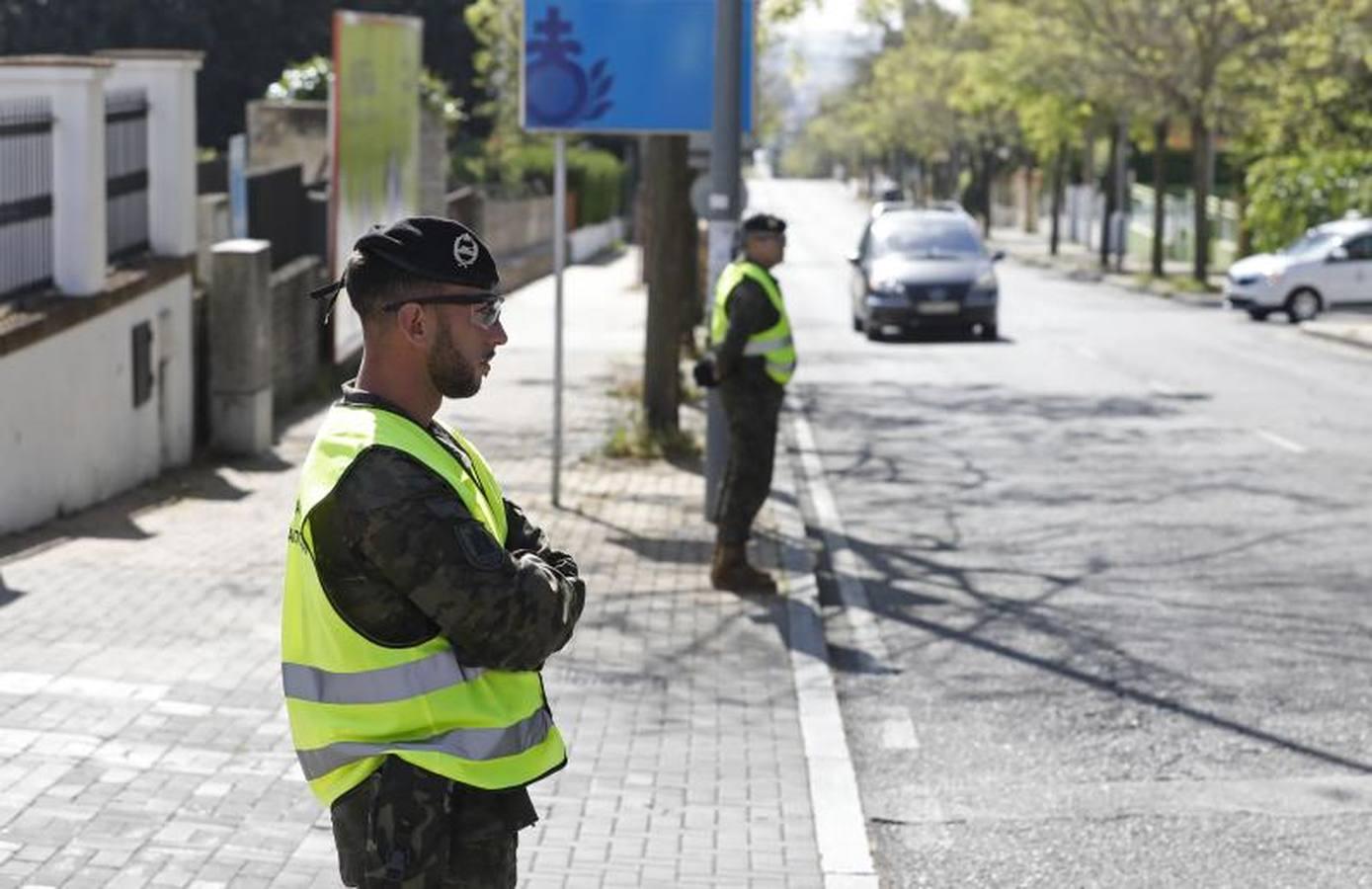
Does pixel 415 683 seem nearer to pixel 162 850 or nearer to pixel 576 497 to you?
pixel 162 850

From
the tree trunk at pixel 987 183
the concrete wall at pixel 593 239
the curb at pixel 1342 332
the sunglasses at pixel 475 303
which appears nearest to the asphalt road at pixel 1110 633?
the sunglasses at pixel 475 303

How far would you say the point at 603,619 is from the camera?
10.4m

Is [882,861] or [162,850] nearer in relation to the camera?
[162,850]

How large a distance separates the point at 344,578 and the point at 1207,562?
29.5 ft

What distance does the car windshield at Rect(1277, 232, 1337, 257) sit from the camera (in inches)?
1420

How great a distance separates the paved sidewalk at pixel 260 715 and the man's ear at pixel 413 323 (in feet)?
9.33

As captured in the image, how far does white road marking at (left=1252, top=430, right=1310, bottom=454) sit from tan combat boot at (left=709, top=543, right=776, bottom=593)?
7.00 meters

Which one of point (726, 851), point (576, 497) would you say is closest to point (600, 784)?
point (726, 851)

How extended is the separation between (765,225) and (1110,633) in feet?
7.86

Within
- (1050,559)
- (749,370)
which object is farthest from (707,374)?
(1050,559)

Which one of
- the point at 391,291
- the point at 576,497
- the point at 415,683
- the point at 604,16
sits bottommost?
the point at 576,497

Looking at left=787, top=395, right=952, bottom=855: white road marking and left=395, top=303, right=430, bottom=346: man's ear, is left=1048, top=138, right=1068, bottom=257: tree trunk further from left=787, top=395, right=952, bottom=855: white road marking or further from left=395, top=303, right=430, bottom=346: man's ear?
left=395, top=303, right=430, bottom=346: man's ear

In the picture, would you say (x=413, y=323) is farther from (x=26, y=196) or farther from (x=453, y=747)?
(x=26, y=196)

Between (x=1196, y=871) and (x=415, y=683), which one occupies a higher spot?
(x=415, y=683)
